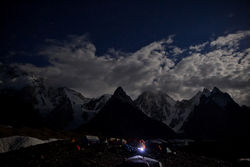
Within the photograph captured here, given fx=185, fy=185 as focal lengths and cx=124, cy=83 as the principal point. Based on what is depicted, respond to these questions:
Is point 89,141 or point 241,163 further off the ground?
point 89,141

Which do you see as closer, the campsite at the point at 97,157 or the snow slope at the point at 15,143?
the campsite at the point at 97,157

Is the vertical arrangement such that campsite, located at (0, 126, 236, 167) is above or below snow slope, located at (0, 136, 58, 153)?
below

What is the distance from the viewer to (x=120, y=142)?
43.9m

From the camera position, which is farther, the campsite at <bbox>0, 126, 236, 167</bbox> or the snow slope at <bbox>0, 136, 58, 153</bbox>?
the snow slope at <bbox>0, 136, 58, 153</bbox>

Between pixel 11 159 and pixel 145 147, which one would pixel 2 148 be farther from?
pixel 145 147

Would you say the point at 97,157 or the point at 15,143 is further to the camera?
the point at 15,143

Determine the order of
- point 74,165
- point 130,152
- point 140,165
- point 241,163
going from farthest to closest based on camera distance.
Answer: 1. point 130,152
2. point 241,163
3. point 74,165
4. point 140,165

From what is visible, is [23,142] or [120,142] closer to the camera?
[120,142]

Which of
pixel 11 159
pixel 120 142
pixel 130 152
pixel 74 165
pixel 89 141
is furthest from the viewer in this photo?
pixel 120 142

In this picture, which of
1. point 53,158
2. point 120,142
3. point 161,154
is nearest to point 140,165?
point 53,158

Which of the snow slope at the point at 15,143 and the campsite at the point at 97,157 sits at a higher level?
the snow slope at the point at 15,143

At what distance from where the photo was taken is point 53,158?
2567 centimetres

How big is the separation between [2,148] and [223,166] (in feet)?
154

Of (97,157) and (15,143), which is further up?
(15,143)
